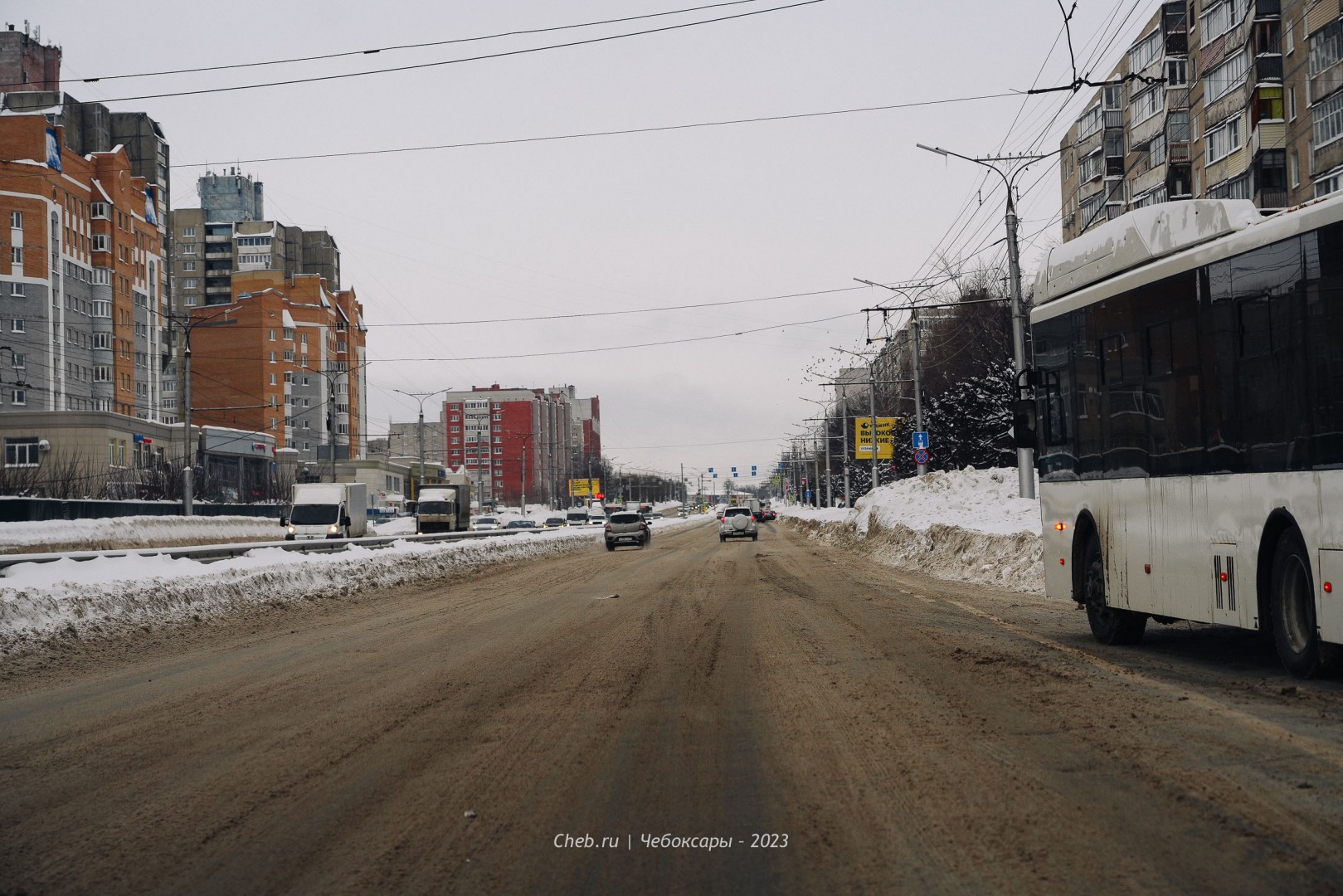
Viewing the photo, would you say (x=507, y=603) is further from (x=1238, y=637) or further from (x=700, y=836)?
(x=700, y=836)

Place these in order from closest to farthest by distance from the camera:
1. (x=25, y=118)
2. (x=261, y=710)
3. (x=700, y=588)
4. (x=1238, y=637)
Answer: (x=261, y=710) → (x=1238, y=637) → (x=700, y=588) → (x=25, y=118)

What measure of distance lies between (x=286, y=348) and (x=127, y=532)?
299 feet

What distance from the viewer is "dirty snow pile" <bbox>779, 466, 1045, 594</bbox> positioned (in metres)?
26.0

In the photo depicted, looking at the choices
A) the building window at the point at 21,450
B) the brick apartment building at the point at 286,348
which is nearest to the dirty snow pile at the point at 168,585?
the building window at the point at 21,450

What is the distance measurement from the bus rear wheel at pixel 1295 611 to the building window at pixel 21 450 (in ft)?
276

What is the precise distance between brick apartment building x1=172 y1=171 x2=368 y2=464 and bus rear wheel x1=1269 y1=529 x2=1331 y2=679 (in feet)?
359

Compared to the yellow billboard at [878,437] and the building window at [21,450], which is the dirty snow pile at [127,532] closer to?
the building window at [21,450]

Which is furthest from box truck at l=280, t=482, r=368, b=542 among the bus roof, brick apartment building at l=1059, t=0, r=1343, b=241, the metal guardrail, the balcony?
the bus roof

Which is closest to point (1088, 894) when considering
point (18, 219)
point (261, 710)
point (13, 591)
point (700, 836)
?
point (700, 836)

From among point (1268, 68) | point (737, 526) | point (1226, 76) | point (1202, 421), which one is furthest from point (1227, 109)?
point (1202, 421)

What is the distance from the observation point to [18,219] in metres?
87.4

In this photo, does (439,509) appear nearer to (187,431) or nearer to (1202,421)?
(187,431)

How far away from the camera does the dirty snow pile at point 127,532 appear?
39.9 m

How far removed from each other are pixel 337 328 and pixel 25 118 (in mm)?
63001
